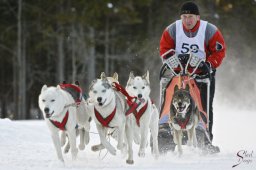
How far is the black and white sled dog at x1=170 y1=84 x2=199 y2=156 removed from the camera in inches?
329

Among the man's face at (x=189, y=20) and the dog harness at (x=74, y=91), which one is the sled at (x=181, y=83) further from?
the dog harness at (x=74, y=91)

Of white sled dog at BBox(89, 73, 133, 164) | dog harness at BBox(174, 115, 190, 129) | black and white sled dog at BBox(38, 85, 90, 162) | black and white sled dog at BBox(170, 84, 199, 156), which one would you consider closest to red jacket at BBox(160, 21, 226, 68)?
black and white sled dog at BBox(170, 84, 199, 156)

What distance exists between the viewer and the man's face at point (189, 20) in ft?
29.6

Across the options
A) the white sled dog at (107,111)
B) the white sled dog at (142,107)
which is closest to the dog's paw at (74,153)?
the white sled dog at (107,111)

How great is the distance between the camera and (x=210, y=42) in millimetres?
9242

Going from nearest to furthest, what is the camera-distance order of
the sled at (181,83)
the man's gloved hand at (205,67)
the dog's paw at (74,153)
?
1. the dog's paw at (74,153)
2. the sled at (181,83)
3. the man's gloved hand at (205,67)

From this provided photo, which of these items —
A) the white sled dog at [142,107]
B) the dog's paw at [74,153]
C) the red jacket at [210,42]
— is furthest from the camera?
Answer: the red jacket at [210,42]

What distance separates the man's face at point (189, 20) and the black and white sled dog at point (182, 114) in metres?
0.91

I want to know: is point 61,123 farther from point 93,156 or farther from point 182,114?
point 182,114

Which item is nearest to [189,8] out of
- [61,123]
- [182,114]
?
[182,114]

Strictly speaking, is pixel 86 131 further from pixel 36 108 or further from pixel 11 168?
pixel 36 108

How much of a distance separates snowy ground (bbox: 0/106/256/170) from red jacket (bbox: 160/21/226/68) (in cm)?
122

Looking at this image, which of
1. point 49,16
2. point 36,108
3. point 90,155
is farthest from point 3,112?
point 90,155

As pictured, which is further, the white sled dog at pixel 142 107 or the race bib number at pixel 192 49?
the race bib number at pixel 192 49
